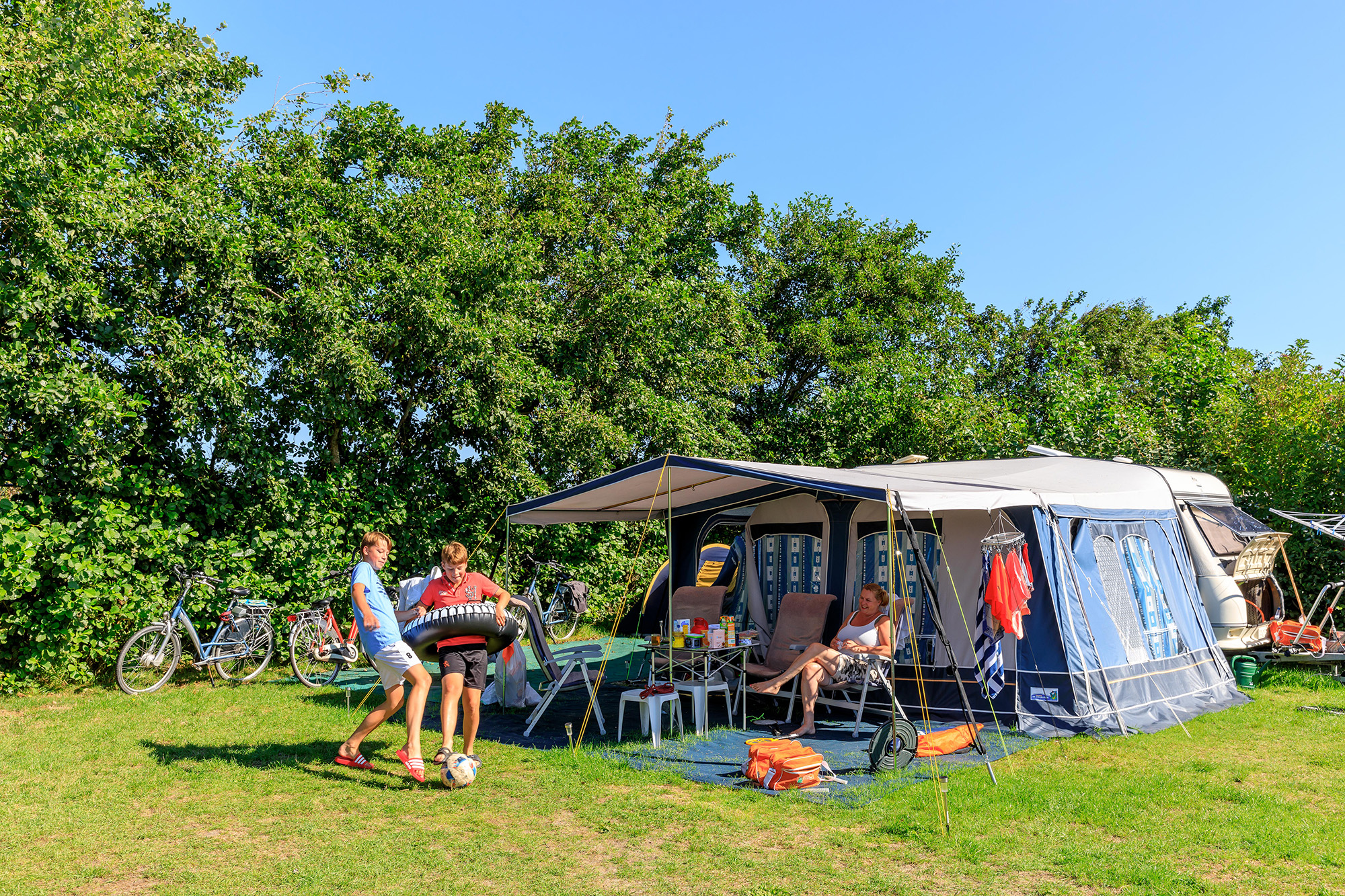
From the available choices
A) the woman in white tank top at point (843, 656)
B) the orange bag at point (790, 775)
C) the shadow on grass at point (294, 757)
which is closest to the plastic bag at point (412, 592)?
the shadow on grass at point (294, 757)

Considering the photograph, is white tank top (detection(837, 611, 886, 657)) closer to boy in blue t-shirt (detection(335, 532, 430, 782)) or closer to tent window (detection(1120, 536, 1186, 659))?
tent window (detection(1120, 536, 1186, 659))

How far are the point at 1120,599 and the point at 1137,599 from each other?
11.0 inches

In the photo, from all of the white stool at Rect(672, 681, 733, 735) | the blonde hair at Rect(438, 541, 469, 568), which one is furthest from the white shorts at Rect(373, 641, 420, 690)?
the white stool at Rect(672, 681, 733, 735)

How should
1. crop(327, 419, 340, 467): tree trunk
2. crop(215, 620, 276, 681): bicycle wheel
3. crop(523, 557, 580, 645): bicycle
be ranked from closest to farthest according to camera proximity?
crop(215, 620, 276, 681): bicycle wheel < crop(327, 419, 340, 467): tree trunk < crop(523, 557, 580, 645): bicycle

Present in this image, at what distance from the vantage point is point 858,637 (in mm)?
6445

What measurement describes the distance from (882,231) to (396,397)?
11.5 m

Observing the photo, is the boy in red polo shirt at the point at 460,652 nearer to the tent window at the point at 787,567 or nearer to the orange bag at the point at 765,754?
the orange bag at the point at 765,754

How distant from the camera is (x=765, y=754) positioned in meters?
5.21

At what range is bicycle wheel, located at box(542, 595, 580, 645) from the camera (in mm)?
11336

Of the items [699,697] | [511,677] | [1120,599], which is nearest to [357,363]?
[511,677]

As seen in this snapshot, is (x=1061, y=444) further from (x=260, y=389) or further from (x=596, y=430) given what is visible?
(x=260, y=389)

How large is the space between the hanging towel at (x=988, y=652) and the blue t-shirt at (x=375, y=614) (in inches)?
151

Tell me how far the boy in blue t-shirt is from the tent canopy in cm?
172

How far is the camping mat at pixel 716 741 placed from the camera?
5.21m
